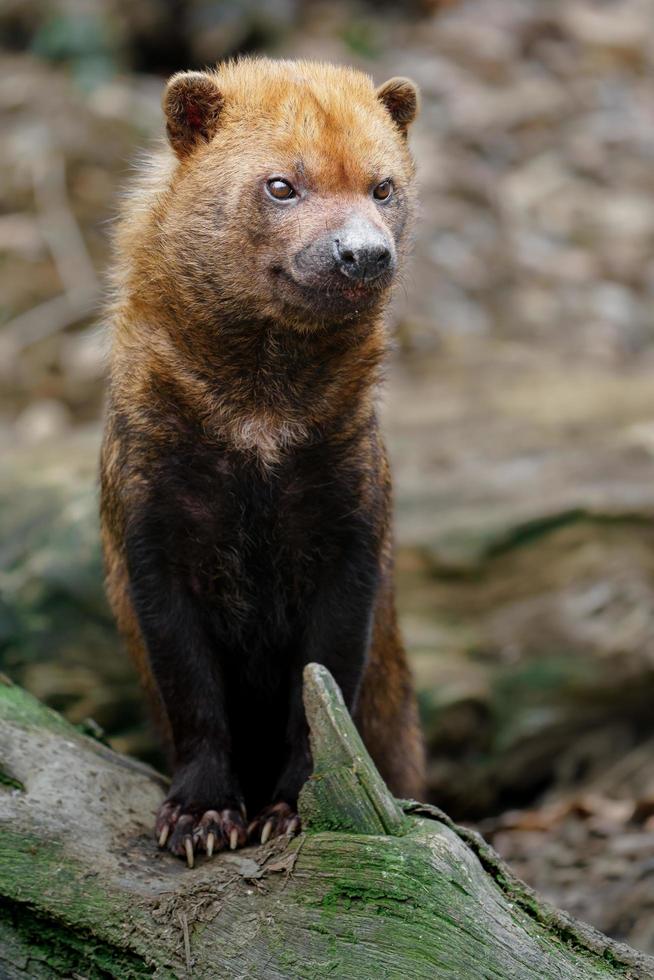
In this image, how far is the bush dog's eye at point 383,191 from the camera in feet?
12.8

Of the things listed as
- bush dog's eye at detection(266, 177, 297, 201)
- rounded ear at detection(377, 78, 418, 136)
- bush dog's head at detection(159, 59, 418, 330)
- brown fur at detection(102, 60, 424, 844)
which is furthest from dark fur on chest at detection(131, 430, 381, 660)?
rounded ear at detection(377, 78, 418, 136)

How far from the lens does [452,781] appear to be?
232 inches

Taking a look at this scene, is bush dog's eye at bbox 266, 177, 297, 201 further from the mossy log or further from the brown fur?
the mossy log

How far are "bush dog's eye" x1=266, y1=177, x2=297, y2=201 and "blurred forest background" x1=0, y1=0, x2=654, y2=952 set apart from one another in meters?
0.80

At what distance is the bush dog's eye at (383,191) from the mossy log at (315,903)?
1.63 m

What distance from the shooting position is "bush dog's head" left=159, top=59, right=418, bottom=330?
3.66 m

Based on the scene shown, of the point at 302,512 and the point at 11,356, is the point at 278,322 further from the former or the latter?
the point at 11,356

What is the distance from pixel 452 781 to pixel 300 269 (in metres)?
3.13

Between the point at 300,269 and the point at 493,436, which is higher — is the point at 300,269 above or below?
above

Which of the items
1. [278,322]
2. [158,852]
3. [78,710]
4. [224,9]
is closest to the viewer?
[158,852]

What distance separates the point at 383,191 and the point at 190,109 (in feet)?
2.31

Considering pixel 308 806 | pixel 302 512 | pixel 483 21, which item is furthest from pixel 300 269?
pixel 483 21

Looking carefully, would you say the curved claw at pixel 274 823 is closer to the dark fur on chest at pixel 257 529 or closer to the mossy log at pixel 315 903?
the mossy log at pixel 315 903

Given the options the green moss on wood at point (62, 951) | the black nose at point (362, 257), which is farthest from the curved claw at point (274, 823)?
the black nose at point (362, 257)
